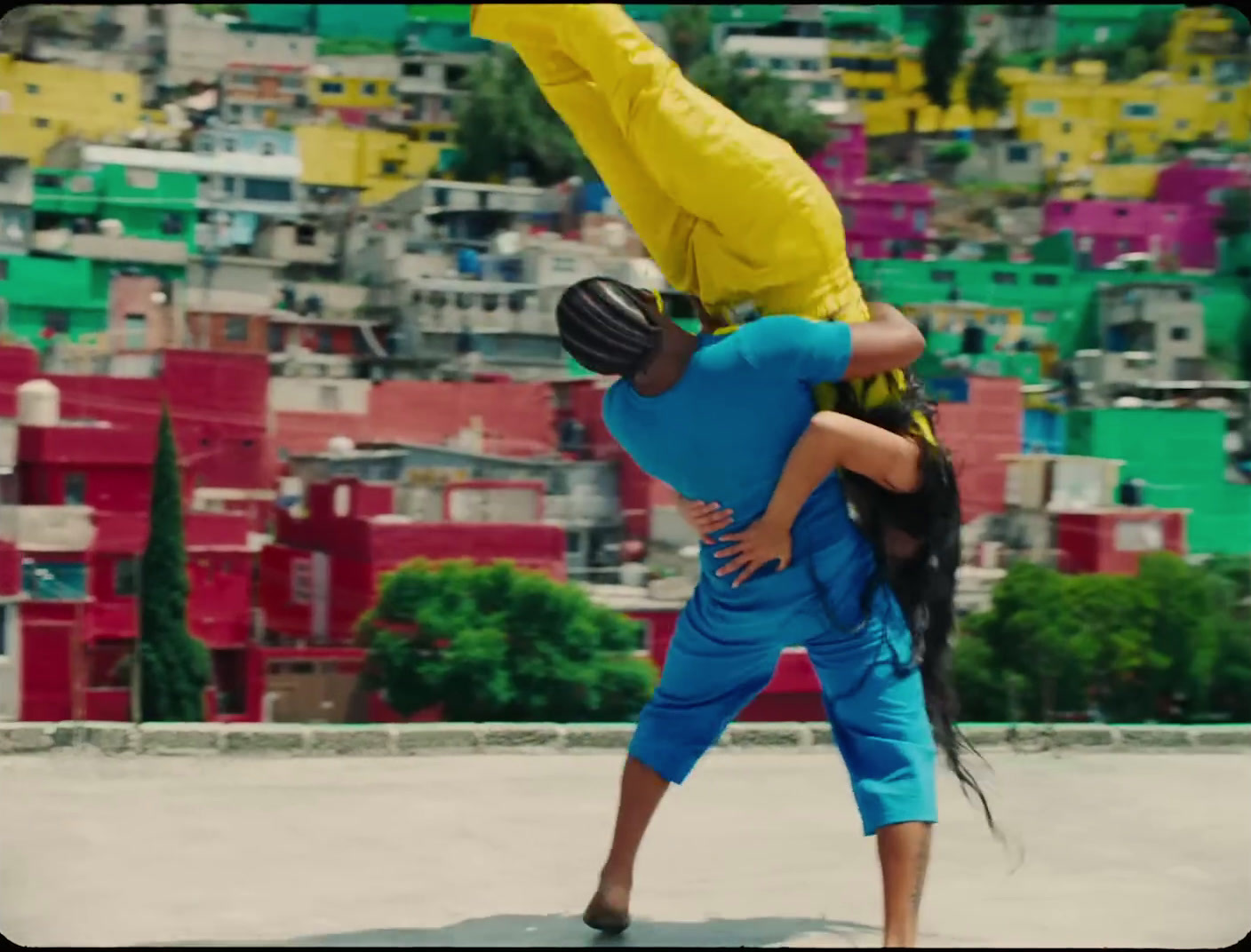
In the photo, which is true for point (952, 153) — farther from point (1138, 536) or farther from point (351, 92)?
point (351, 92)

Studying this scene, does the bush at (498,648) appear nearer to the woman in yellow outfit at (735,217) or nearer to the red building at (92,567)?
the red building at (92,567)

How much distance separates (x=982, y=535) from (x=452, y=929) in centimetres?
659

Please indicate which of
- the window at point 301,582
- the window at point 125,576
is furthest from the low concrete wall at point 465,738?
the window at point 301,582

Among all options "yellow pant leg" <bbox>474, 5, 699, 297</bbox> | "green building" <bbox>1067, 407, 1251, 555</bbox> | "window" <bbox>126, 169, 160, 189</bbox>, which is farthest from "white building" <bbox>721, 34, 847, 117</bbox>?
"yellow pant leg" <bbox>474, 5, 699, 297</bbox>

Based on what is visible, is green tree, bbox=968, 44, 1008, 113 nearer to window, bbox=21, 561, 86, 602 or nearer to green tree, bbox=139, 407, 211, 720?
green tree, bbox=139, 407, 211, 720

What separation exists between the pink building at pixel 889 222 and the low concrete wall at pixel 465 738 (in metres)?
6.31

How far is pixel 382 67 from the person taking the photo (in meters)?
10.7

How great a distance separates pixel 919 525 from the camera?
7.08 feet

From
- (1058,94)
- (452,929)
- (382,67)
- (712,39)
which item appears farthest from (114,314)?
(452,929)

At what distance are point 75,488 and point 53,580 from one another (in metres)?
0.41

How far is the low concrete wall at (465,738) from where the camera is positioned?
363cm

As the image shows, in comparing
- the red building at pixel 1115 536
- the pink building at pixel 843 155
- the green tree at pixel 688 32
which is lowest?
the red building at pixel 1115 536

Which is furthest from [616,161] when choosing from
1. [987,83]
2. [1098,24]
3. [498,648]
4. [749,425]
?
[987,83]

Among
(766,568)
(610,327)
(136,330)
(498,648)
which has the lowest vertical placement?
(498,648)
